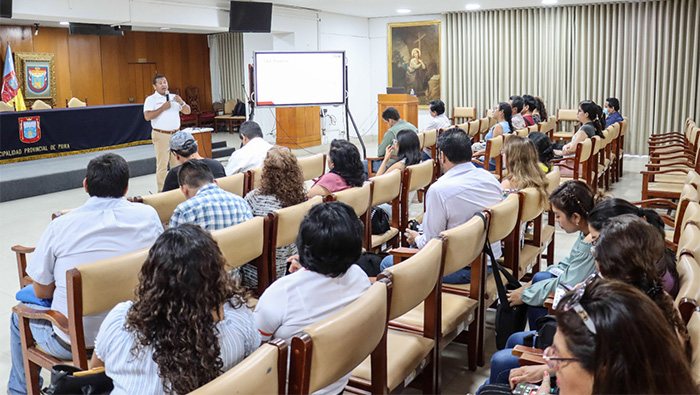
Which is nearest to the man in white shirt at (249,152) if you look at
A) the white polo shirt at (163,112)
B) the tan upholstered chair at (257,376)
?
the white polo shirt at (163,112)

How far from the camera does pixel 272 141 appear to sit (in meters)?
13.3

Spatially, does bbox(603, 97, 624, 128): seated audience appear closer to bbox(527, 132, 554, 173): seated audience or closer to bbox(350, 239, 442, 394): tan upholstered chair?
bbox(527, 132, 554, 173): seated audience

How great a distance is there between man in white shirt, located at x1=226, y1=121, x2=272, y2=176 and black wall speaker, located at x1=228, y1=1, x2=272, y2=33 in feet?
18.1

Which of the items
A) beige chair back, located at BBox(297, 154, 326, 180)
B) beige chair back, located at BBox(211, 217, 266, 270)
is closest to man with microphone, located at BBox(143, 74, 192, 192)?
beige chair back, located at BBox(297, 154, 326, 180)

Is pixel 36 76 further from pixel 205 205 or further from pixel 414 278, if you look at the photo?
pixel 414 278

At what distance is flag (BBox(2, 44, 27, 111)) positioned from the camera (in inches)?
504

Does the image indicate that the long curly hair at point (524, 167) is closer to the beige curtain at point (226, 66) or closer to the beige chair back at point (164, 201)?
the beige chair back at point (164, 201)

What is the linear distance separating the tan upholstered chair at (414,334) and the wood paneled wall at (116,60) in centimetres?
1385

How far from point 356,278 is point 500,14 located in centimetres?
1173

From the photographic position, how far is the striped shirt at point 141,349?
1793mm

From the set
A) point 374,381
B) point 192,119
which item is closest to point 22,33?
point 192,119

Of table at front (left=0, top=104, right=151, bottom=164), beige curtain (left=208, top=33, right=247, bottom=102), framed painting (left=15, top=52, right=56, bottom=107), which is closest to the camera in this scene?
table at front (left=0, top=104, right=151, bottom=164)

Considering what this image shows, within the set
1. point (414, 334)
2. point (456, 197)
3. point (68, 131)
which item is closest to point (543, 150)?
point (456, 197)

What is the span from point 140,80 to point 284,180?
14047mm
